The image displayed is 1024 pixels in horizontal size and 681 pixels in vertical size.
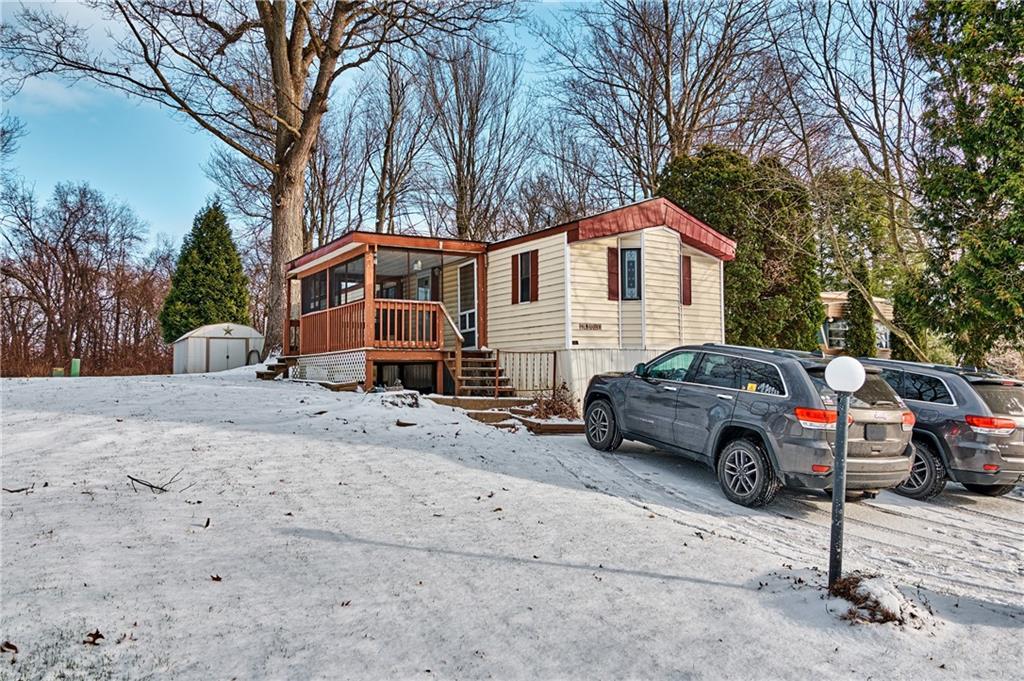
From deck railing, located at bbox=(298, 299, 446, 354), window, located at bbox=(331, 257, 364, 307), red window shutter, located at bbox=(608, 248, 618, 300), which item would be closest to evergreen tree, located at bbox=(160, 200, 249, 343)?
window, located at bbox=(331, 257, 364, 307)

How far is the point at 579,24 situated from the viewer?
83.4 feet

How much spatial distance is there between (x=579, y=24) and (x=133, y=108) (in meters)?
17.1

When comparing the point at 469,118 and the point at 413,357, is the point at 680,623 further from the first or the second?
the point at 469,118

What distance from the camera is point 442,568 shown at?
13.5 ft

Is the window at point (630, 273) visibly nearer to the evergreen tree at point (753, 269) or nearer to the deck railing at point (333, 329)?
the deck railing at point (333, 329)

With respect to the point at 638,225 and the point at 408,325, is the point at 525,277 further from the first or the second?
the point at 408,325

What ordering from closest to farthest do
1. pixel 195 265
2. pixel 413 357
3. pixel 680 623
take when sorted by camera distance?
pixel 680 623, pixel 413 357, pixel 195 265

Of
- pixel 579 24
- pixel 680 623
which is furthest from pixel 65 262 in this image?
pixel 680 623

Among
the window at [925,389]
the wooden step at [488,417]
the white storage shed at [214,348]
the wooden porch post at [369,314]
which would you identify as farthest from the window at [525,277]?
the white storage shed at [214,348]

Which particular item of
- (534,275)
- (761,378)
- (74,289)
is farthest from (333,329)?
(74,289)

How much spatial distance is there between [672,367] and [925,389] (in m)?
3.15

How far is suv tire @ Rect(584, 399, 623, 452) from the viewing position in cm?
855

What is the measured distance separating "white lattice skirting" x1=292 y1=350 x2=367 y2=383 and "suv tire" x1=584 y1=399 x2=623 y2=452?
5787 mm

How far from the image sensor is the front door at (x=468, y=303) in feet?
53.0
